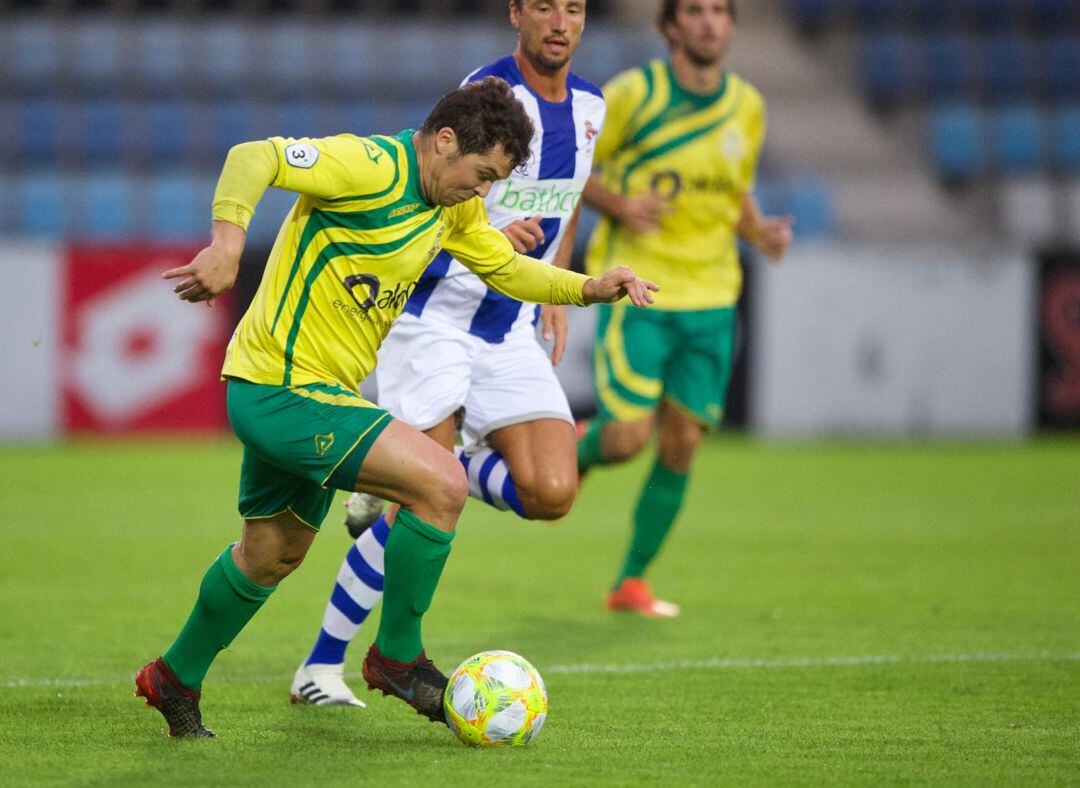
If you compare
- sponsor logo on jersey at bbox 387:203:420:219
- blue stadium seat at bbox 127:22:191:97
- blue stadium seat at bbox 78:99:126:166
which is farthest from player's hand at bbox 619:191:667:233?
blue stadium seat at bbox 127:22:191:97

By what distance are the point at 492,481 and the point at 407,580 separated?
1093mm

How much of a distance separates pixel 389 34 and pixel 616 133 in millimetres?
11658

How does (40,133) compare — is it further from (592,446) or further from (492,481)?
(492,481)

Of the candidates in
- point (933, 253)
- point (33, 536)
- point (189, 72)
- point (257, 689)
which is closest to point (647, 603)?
point (257, 689)

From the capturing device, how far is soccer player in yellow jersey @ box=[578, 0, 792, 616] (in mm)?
7020

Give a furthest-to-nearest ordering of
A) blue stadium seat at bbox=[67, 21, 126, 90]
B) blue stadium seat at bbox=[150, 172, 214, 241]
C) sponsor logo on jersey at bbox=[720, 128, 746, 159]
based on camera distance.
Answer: blue stadium seat at bbox=[67, 21, 126, 90], blue stadium seat at bbox=[150, 172, 214, 241], sponsor logo on jersey at bbox=[720, 128, 746, 159]

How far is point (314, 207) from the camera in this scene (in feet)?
14.5

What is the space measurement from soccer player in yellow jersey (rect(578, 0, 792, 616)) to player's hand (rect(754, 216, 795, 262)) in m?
0.01

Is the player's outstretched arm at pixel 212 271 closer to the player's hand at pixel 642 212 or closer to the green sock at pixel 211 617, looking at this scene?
the green sock at pixel 211 617

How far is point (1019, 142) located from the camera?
1828 cm

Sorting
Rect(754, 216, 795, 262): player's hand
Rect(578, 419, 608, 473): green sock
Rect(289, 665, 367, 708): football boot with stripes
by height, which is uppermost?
Rect(754, 216, 795, 262): player's hand

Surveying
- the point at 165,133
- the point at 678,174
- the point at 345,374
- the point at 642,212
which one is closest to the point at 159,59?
the point at 165,133

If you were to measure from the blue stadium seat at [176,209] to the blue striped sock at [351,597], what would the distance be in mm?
11167

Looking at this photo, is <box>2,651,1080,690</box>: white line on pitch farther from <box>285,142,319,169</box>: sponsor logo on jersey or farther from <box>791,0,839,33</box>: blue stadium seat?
<box>791,0,839,33</box>: blue stadium seat
